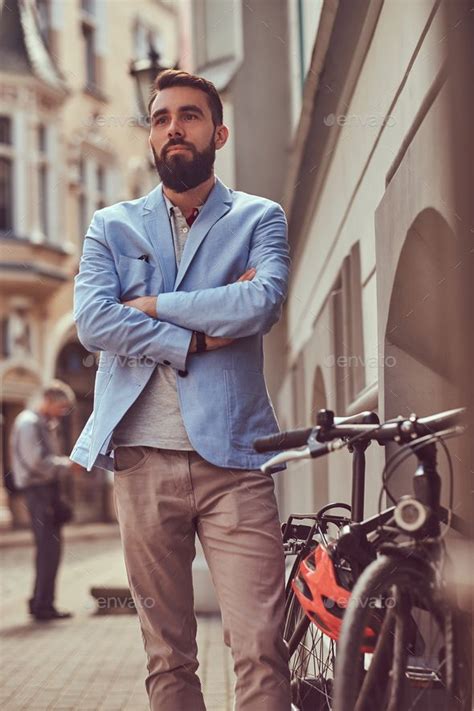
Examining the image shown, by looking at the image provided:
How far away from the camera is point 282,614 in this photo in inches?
137

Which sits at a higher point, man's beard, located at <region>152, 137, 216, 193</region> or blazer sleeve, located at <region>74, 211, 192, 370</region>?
man's beard, located at <region>152, 137, 216, 193</region>

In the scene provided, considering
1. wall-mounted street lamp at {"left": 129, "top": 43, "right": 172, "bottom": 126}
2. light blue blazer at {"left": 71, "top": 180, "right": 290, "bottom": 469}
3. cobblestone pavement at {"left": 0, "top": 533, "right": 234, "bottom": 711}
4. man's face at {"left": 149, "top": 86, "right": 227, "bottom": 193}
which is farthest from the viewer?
wall-mounted street lamp at {"left": 129, "top": 43, "right": 172, "bottom": 126}

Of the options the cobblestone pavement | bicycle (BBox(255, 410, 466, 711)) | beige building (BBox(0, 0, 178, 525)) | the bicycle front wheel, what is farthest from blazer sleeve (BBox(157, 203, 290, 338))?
beige building (BBox(0, 0, 178, 525))

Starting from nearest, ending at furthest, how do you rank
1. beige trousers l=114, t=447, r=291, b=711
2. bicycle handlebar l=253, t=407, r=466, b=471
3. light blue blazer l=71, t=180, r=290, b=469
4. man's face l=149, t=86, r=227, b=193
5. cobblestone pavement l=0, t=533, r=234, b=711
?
bicycle handlebar l=253, t=407, r=466, b=471 < beige trousers l=114, t=447, r=291, b=711 < light blue blazer l=71, t=180, r=290, b=469 < man's face l=149, t=86, r=227, b=193 < cobblestone pavement l=0, t=533, r=234, b=711

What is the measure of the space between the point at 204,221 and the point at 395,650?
142 centimetres

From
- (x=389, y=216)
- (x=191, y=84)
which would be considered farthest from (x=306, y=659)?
(x=389, y=216)

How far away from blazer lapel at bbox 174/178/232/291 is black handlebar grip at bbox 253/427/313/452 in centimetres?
73

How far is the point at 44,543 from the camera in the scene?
10.4 m

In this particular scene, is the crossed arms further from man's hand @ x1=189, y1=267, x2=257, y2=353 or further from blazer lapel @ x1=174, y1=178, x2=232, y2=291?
blazer lapel @ x1=174, y1=178, x2=232, y2=291

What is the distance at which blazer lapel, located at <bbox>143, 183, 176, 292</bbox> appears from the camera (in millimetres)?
3801

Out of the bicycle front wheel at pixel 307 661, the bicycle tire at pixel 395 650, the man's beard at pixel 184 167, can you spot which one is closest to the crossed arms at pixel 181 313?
the man's beard at pixel 184 167

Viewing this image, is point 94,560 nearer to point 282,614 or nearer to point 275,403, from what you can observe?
point 275,403

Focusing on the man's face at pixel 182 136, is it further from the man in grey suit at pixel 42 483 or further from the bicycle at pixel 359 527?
the man in grey suit at pixel 42 483

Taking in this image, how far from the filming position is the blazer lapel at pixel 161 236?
12.5ft
